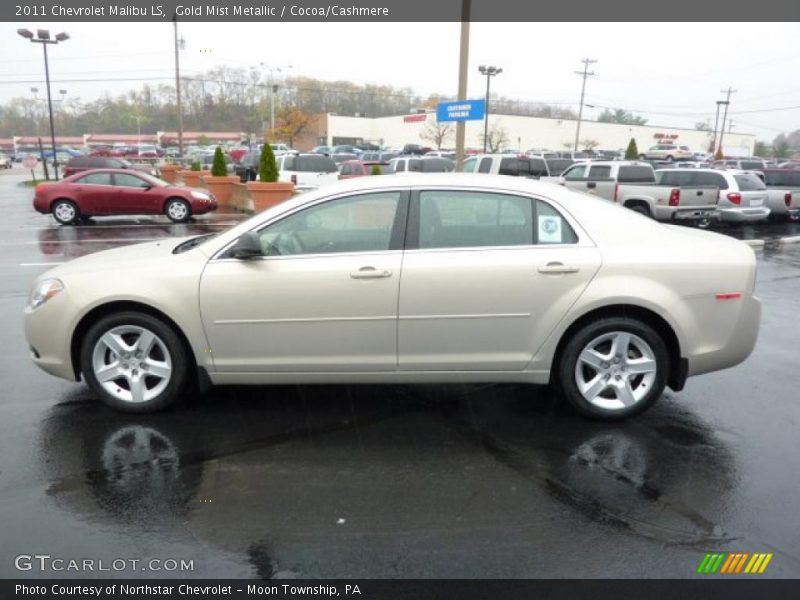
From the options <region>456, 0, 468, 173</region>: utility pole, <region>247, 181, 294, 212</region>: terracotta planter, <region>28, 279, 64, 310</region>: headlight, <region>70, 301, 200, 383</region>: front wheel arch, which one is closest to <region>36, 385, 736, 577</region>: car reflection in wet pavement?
<region>70, 301, 200, 383</region>: front wheel arch

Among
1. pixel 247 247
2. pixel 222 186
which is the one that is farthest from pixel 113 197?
pixel 247 247

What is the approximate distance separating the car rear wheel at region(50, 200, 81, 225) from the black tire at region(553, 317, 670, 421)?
16.2 metres

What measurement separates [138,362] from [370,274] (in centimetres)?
177

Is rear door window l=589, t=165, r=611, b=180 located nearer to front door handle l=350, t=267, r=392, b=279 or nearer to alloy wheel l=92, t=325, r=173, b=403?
front door handle l=350, t=267, r=392, b=279

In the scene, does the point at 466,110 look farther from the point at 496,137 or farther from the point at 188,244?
the point at 496,137

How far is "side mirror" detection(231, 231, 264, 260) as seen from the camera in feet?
A: 13.9

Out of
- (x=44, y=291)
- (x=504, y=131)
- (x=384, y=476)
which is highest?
(x=504, y=131)

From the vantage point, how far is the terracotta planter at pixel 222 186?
70.5 ft

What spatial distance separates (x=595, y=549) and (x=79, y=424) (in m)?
3.44

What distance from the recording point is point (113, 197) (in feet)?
56.1

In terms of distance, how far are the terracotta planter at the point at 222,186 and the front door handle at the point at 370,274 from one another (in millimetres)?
18235
